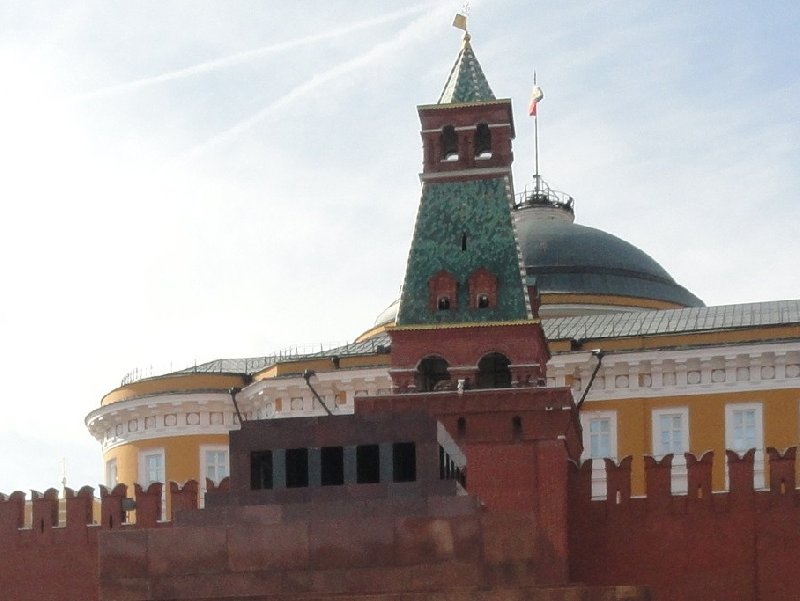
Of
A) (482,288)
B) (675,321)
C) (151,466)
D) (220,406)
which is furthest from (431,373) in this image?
(151,466)

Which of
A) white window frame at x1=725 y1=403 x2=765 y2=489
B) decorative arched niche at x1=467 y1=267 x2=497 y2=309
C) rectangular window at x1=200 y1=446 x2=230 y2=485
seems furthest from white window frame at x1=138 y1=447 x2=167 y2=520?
white window frame at x1=725 y1=403 x2=765 y2=489

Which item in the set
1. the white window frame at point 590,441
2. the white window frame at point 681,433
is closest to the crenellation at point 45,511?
the white window frame at point 590,441

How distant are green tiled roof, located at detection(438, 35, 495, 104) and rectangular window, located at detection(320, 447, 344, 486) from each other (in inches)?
347

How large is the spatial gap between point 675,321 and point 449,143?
863cm

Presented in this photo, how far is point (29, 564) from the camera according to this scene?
45.7 m

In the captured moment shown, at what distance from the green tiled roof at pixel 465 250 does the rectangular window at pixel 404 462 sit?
523 cm

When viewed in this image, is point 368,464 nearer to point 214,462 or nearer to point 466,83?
point 466,83

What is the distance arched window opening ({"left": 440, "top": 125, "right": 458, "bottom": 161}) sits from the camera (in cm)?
4525

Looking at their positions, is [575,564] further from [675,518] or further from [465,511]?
[465,511]

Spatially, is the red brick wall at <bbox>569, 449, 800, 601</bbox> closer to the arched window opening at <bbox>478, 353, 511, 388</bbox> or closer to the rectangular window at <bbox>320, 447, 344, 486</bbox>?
the arched window opening at <bbox>478, 353, 511, 388</bbox>

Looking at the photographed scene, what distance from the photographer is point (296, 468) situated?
3931cm

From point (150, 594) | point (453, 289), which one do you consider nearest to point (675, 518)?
point (453, 289)

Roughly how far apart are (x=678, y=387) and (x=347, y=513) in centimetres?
1302

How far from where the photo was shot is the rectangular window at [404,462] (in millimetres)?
38750
